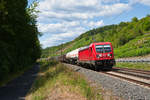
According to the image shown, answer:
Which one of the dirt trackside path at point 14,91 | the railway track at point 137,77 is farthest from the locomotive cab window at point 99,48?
the dirt trackside path at point 14,91

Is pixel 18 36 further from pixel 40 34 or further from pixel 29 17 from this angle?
pixel 40 34

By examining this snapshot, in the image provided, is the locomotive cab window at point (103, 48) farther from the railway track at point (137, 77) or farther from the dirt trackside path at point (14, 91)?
the dirt trackside path at point (14, 91)

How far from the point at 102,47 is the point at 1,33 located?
10347 mm

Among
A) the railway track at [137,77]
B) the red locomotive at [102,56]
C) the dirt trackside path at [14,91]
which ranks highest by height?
the red locomotive at [102,56]

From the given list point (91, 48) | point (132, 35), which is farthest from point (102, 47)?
point (132, 35)

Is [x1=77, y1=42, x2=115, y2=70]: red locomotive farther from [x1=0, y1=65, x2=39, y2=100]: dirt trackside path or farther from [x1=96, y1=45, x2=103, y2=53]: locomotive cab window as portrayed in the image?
[x1=0, y1=65, x2=39, y2=100]: dirt trackside path

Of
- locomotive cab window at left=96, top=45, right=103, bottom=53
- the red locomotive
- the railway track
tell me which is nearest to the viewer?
the railway track

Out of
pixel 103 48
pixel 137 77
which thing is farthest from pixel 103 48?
pixel 137 77

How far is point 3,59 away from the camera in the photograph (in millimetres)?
16469

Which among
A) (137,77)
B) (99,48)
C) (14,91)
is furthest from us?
(99,48)

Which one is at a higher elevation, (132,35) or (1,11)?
(132,35)

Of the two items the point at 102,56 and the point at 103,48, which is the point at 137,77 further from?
the point at 103,48

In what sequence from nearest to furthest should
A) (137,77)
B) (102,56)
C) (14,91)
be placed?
(14,91)
(137,77)
(102,56)

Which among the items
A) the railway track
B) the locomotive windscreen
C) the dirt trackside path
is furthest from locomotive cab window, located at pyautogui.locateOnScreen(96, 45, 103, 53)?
the dirt trackside path
